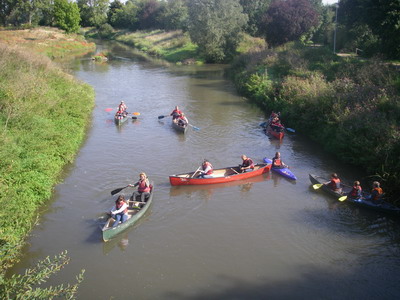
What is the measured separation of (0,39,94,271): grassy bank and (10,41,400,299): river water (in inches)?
32.3

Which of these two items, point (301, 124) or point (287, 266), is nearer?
point (287, 266)

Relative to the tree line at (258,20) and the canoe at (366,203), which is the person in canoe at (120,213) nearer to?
the canoe at (366,203)

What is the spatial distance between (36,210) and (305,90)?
18.9 metres

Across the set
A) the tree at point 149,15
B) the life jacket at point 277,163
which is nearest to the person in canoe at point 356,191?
the life jacket at point 277,163

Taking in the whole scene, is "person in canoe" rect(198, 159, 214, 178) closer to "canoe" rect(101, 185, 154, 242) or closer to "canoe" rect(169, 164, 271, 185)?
"canoe" rect(169, 164, 271, 185)

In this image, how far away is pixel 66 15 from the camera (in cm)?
7662

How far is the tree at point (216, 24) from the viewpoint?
49000mm

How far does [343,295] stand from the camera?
1018 cm

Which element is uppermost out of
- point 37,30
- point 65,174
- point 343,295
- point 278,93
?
point 37,30

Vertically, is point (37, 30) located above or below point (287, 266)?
above

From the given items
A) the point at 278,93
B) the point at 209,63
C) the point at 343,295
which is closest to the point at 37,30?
the point at 209,63

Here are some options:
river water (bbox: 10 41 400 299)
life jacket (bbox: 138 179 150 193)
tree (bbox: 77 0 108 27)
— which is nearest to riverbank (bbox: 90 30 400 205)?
river water (bbox: 10 41 400 299)

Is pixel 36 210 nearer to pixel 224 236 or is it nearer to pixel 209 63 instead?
pixel 224 236

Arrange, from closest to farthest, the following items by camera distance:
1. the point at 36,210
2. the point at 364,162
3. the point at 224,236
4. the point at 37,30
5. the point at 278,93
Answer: the point at 224,236, the point at 36,210, the point at 364,162, the point at 278,93, the point at 37,30
